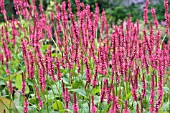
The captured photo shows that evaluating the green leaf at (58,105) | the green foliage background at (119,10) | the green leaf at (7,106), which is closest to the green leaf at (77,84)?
the green leaf at (58,105)

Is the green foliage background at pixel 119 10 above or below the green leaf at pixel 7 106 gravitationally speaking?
below

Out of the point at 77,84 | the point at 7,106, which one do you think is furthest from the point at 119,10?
the point at 7,106

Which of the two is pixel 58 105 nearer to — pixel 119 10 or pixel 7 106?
pixel 7 106

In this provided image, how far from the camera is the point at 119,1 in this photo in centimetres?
1082

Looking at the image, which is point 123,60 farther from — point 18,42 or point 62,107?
point 18,42

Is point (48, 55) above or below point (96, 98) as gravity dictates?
above

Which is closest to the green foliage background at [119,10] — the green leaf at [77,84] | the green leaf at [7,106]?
the green leaf at [77,84]

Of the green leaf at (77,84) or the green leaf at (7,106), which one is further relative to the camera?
the green leaf at (77,84)

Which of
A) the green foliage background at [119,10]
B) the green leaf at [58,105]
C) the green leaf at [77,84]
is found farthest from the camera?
the green foliage background at [119,10]

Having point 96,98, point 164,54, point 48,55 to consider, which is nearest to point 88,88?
point 96,98

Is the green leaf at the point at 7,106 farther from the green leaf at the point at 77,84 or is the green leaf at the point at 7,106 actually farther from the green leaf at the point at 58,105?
the green leaf at the point at 77,84

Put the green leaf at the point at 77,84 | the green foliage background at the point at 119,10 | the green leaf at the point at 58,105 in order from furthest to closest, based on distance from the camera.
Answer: the green foliage background at the point at 119,10 → the green leaf at the point at 77,84 → the green leaf at the point at 58,105

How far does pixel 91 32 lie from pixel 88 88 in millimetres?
570

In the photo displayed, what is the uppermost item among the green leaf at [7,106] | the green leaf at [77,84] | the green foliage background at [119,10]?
the green leaf at [77,84]
